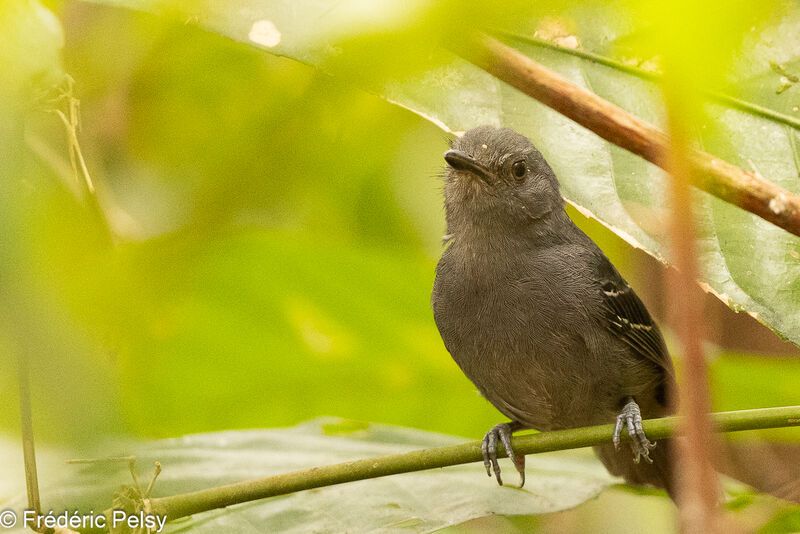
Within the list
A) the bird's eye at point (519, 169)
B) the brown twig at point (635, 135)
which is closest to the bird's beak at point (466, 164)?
the bird's eye at point (519, 169)

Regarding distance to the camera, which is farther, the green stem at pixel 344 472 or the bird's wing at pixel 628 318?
the bird's wing at pixel 628 318

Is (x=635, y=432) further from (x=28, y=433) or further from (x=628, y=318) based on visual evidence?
(x=28, y=433)

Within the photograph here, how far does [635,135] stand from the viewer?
5.69ft

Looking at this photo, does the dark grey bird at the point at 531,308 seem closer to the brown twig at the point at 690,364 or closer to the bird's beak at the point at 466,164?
the bird's beak at the point at 466,164

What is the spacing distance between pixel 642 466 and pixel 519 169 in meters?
1.46

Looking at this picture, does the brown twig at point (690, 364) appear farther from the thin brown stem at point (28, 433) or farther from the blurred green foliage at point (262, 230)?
the blurred green foliage at point (262, 230)

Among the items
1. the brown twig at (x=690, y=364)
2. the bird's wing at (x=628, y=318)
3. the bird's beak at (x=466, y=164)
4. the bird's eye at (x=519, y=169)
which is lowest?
the brown twig at (x=690, y=364)

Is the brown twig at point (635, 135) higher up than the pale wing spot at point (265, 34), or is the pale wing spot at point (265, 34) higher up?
the pale wing spot at point (265, 34)

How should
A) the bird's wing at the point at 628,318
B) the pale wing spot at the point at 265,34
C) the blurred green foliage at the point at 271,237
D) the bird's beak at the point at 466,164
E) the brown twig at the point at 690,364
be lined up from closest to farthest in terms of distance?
the brown twig at the point at 690,364
the pale wing spot at the point at 265,34
the bird's beak at the point at 466,164
the bird's wing at the point at 628,318
the blurred green foliage at the point at 271,237

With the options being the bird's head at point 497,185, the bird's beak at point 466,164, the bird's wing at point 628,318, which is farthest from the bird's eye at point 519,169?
the bird's wing at point 628,318

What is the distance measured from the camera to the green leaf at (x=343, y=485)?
10.1ft

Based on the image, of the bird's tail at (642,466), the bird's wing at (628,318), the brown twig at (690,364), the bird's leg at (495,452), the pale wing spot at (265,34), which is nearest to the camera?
the brown twig at (690,364)

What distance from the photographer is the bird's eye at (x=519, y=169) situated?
3.73m

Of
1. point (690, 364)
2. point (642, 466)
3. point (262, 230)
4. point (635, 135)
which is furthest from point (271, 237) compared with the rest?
point (690, 364)
